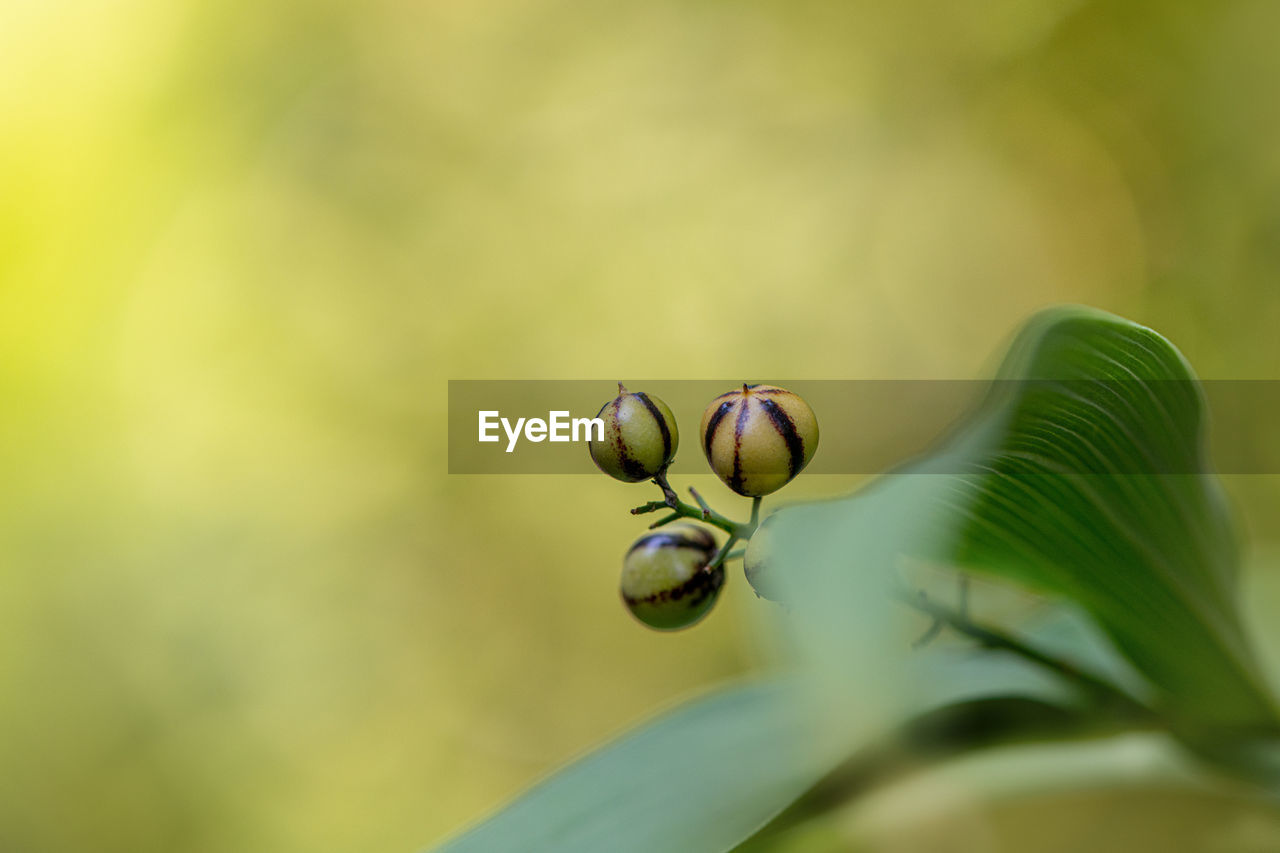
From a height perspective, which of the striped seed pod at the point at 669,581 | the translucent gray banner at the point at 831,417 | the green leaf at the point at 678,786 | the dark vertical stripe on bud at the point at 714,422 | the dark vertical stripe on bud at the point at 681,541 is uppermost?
the translucent gray banner at the point at 831,417

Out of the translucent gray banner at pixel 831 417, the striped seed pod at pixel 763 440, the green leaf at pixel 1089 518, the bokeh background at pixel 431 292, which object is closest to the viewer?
the green leaf at pixel 1089 518

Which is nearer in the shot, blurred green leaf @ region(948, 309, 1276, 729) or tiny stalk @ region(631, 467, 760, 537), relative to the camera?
blurred green leaf @ region(948, 309, 1276, 729)

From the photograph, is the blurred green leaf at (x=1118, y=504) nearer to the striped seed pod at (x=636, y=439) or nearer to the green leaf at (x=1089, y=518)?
the green leaf at (x=1089, y=518)

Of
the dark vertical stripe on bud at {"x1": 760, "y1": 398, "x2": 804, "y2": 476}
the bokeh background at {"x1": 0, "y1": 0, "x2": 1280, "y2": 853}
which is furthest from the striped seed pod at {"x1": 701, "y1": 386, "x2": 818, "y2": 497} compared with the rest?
the bokeh background at {"x1": 0, "y1": 0, "x2": 1280, "y2": 853}

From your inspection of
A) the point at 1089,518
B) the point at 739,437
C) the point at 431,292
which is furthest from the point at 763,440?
the point at 431,292

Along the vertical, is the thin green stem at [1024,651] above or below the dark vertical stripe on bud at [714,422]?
below

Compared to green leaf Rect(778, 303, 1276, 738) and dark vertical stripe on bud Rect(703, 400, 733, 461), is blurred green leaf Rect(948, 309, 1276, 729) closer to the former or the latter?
green leaf Rect(778, 303, 1276, 738)

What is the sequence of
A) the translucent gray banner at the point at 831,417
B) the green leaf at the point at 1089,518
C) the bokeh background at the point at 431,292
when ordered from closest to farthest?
the green leaf at the point at 1089,518 → the translucent gray banner at the point at 831,417 → the bokeh background at the point at 431,292

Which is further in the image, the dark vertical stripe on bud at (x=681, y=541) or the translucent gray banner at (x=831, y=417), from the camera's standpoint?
the translucent gray banner at (x=831, y=417)

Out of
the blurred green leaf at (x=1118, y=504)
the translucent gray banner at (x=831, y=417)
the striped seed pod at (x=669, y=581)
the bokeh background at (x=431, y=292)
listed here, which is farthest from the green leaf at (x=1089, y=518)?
the bokeh background at (x=431, y=292)
